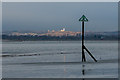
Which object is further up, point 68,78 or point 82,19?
point 82,19

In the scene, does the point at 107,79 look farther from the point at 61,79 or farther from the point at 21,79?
the point at 21,79

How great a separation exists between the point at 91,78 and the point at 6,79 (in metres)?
5.43

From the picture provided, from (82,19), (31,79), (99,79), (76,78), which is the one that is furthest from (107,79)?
(82,19)

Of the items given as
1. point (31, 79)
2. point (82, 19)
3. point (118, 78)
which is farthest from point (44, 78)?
point (82, 19)

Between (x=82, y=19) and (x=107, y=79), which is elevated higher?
(x=82, y=19)

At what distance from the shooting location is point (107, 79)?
1856 centimetres

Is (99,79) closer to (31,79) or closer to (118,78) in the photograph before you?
(118,78)

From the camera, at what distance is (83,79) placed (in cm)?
1883

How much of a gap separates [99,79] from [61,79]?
2.38 m

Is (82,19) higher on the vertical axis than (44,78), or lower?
higher

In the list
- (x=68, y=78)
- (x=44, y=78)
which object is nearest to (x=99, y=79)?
(x=68, y=78)

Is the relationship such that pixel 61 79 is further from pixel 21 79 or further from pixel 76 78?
pixel 21 79

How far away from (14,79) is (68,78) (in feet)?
11.4

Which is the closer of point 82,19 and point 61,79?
point 61,79
